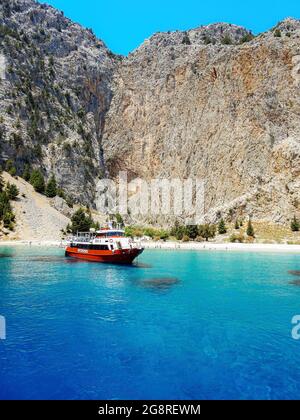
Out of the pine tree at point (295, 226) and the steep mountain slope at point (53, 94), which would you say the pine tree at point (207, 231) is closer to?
the pine tree at point (295, 226)

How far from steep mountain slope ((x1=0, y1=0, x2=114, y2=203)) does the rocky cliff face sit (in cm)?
40

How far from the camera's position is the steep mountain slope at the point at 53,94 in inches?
4776

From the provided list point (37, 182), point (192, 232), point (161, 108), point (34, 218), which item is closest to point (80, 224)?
point (34, 218)

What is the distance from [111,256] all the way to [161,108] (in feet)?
293

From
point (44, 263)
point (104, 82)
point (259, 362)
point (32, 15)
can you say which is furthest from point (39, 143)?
point (259, 362)

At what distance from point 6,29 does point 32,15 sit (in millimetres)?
15852

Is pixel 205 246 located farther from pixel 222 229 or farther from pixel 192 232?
pixel 192 232

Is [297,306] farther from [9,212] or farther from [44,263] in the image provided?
[9,212]

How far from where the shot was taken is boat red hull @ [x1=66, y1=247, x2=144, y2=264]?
5516 cm

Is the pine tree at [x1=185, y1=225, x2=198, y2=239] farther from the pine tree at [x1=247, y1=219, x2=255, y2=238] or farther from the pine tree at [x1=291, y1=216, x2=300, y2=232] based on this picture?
the pine tree at [x1=291, y1=216, x2=300, y2=232]

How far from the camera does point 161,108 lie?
135500 mm

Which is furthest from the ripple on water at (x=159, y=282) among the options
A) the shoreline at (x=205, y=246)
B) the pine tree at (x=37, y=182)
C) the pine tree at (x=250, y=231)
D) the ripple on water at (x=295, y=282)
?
the pine tree at (x=37, y=182)

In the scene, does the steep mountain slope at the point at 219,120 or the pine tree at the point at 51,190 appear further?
the pine tree at the point at 51,190

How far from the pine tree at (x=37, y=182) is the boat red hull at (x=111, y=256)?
166ft
